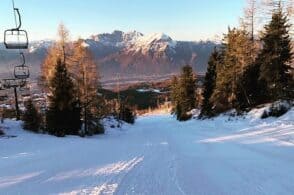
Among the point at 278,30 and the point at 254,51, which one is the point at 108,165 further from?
the point at 254,51

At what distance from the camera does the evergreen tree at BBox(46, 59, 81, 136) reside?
35.6m

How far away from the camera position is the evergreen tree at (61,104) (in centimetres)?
3556

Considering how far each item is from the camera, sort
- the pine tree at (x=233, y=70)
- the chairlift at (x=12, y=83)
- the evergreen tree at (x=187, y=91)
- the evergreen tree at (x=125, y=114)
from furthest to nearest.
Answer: the evergreen tree at (x=125, y=114) < the evergreen tree at (x=187, y=91) < the pine tree at (x=233, y=70) < the chairlift at (x=12, y=83)

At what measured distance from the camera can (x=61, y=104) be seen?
3572cm

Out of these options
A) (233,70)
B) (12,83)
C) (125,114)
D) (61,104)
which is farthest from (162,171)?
(125,114)

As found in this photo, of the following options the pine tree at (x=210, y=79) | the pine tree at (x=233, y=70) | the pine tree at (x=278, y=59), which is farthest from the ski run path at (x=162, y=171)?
the pine tree at (x=210, y=79)

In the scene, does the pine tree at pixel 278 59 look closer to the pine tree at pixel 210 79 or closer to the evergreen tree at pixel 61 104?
the evergreen tree at pixel 61 104

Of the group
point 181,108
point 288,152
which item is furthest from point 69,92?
point 181,108

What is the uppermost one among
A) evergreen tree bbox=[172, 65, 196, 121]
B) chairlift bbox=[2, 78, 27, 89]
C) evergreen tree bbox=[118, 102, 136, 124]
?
chairlift bbox=[2, 78, 27, 89]

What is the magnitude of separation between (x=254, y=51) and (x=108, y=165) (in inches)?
1323

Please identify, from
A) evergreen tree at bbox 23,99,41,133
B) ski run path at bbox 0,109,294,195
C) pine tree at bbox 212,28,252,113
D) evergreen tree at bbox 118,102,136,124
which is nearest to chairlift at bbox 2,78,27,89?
evergreen tree at bbox 23,99,41,133

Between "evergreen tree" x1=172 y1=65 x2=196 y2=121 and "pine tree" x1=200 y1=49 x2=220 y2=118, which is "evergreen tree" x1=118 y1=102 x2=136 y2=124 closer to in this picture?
"evergreen tree" x1=172 y1=65 x2=196 y2=121

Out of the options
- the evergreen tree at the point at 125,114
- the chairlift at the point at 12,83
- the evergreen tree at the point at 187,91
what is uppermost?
the chairlift at the point at 12,83

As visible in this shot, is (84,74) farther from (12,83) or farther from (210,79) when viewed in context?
(210,79)
